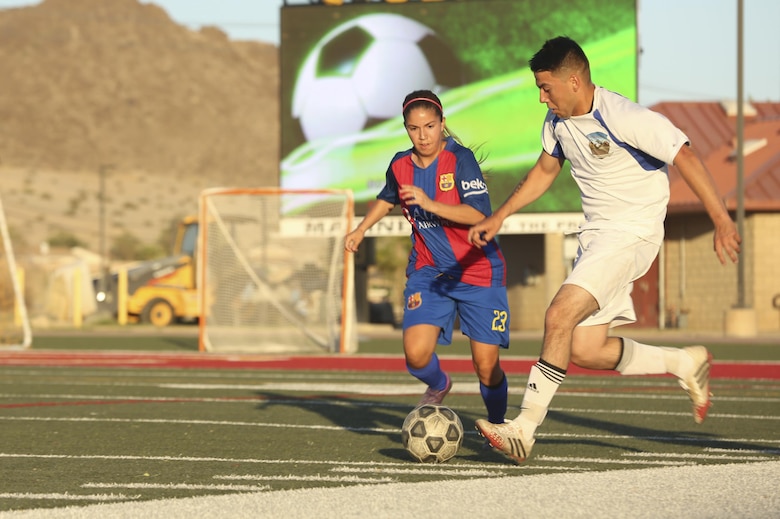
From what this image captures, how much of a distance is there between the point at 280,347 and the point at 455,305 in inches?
548

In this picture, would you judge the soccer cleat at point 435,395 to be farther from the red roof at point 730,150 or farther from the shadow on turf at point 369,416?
the red roof at point 730,150

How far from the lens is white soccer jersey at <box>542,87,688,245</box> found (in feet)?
23.6

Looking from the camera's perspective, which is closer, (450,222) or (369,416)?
(450,222)

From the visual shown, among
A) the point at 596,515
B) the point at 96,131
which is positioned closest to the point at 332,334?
the point at 596,515

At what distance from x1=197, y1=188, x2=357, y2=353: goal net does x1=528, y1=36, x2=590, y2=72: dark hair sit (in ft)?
47.9

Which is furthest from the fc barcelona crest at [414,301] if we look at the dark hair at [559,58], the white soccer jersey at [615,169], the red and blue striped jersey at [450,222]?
the dark hair at [559,58]

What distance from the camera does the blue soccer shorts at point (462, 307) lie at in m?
8.14

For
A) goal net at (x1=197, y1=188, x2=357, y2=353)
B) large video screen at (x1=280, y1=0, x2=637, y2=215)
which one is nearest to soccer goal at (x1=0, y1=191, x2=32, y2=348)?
goal net at (x1=197, y1=188, x2=357, y2=353)

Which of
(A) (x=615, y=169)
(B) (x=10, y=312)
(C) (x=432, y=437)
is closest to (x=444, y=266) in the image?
(C) (x=432, y=437)

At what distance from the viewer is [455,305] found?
830 cm

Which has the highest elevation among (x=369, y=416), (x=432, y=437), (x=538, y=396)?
(x=538, y=396)

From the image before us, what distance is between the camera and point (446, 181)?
809 centimetres

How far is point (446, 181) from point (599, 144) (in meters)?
1.15

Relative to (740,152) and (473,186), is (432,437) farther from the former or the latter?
(740,152)
